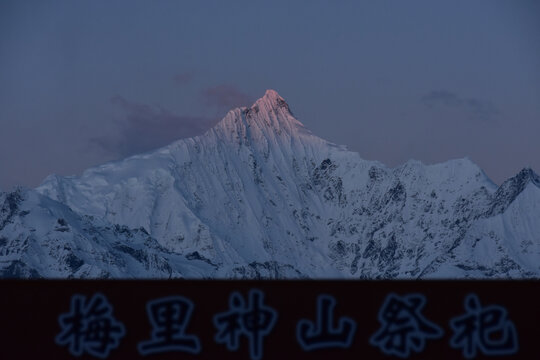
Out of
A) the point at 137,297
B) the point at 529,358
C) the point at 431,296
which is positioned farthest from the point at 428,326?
the point at 137,297

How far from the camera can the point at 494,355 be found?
121 ft

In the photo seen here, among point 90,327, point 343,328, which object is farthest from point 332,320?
point 90,327

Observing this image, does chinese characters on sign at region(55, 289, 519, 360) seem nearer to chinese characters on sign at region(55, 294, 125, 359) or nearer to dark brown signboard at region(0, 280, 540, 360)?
dark brown signboard at region(0, 280, 540, 360)

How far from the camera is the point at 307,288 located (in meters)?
37.0

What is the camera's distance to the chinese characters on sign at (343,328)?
121 feet

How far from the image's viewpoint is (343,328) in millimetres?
37125

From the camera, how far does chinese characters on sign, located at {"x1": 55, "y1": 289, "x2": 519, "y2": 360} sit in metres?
37.0

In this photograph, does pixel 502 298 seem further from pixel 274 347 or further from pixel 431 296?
pixel 274 347

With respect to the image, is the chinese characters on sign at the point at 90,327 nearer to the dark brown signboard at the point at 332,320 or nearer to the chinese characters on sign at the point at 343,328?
the dark brown signboard at the point at 332,320

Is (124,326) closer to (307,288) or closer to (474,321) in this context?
(307,288)

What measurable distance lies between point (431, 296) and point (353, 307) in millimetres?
2855

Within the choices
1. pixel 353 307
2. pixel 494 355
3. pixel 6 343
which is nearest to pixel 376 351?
pixel 353 307

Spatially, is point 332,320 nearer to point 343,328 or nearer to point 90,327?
point 343,328

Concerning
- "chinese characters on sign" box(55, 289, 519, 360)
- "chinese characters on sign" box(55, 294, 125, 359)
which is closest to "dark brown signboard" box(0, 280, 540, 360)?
"chinese characters on sign" box(55, 289, 519, 360)
